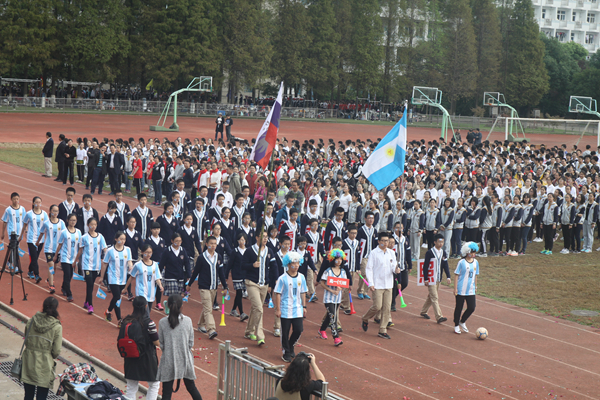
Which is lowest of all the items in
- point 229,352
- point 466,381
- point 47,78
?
point 466,381

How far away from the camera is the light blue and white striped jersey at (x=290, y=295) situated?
9.95 meters

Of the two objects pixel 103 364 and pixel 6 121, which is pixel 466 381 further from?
pixel 6 121

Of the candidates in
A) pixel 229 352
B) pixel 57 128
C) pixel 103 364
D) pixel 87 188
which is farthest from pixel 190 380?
pixel 57 128

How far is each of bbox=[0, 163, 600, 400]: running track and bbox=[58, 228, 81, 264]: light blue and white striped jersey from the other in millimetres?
863

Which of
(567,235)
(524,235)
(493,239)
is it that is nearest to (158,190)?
(493,239)

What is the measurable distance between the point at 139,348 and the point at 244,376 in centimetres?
126

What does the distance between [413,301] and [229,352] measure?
24.1ft

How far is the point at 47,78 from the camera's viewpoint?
58.1m

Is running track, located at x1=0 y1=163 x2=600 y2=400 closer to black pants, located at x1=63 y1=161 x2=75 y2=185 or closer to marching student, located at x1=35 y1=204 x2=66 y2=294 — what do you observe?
marching student, located at x1=35 y1=204 x2=66 y2=294

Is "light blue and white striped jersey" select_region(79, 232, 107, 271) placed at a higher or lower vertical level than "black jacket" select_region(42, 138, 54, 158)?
lower

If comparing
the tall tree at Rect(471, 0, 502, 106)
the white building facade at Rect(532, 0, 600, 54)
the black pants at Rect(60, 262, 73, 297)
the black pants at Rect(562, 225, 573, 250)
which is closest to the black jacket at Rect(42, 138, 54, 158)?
the black pants at Rect(60, 262, 73, 297)

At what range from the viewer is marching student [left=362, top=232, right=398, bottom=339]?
Result: 1141 centimetres

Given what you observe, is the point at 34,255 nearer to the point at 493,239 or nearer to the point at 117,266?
the point at 117,266

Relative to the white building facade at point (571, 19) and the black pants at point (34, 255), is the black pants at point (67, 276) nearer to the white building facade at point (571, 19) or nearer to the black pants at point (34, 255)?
the black pants at point (34, 255)
